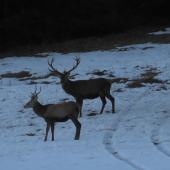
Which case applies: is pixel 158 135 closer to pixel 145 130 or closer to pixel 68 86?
pixel 145 130

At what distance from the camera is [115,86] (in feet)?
48.8

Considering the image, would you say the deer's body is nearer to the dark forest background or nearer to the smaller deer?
the smaller deer

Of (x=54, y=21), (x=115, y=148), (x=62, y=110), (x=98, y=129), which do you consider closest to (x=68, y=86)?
(x=98, y=129)

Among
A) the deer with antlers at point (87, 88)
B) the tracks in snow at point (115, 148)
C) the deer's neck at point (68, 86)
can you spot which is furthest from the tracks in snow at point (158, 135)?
the deer's neck at point (68, 86)

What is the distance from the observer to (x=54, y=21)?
95.0 ft

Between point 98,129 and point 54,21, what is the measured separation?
21.1 meters

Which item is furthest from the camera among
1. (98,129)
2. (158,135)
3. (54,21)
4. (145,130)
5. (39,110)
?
(54,21)

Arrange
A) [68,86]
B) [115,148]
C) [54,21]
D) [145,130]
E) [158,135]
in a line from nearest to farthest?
[115,148], [158,135], [145,130], [68,86], [54,21]

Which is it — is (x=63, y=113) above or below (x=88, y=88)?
below

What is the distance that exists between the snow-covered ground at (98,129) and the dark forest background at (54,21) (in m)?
10.1

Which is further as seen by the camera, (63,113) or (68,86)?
(68,86)

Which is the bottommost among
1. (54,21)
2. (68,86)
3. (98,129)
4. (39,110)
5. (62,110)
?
(98,129)

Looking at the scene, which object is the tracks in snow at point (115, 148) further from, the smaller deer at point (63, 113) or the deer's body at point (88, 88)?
the deer's body at point (88, 88)

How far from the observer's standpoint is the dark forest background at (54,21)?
28047 millimetres
